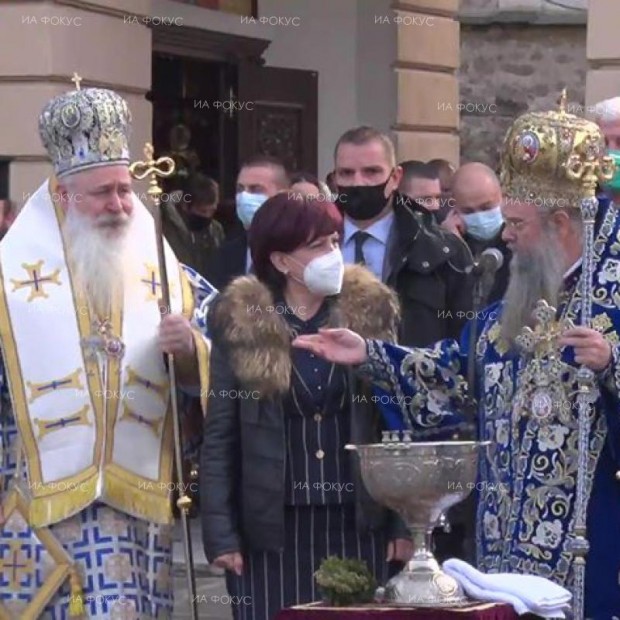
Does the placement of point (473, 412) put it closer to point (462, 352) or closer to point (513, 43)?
point (462, 352)

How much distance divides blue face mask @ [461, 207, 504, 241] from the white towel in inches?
135

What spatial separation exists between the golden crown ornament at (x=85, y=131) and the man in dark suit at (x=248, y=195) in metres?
1.84

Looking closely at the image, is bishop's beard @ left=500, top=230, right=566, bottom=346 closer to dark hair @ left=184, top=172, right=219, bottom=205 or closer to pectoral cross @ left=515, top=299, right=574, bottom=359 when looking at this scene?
pectoral cross @ left=515, top=299, right=574, bottom=359

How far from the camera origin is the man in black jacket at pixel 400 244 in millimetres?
7625

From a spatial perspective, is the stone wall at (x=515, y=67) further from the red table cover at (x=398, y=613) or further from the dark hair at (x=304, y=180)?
the red table cover at (x=398, y=613)

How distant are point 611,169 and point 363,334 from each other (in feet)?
2.92

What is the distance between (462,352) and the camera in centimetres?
641

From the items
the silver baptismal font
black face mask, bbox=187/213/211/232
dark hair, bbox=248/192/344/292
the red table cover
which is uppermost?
dark hair, bbox=248/192/344/292

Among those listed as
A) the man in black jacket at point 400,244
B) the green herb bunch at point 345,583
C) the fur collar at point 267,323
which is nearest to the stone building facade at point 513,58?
the man in black jacket at point 400,244

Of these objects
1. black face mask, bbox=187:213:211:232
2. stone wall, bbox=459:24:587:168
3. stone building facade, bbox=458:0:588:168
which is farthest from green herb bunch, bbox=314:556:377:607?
stone wall, bbox=459:24:587:168

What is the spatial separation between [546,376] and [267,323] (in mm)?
884

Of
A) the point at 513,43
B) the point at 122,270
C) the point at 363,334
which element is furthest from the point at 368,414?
the point at 513,43

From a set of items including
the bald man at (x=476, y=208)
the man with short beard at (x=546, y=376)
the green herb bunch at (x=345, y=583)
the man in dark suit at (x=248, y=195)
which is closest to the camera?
the green herb bunch at (x=345, y=583)

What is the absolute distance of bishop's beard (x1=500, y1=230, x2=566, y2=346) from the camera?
20.2ft
